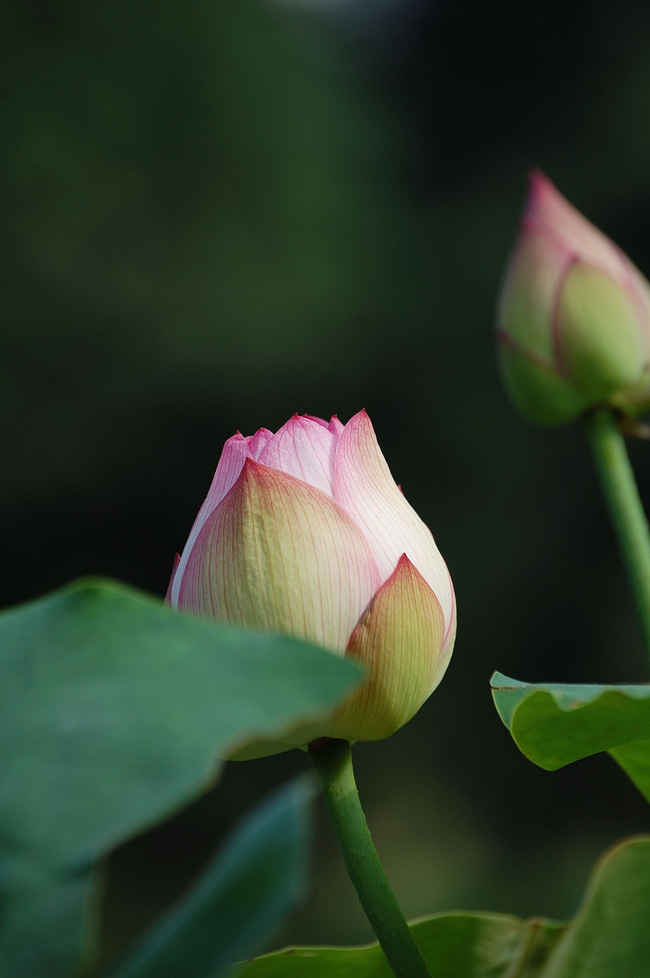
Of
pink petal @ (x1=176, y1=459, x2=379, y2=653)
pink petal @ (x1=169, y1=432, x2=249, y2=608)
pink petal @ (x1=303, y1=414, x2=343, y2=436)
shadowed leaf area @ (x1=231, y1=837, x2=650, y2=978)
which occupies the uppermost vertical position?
pink petal @ (x1=303, y1=414, x2=343, y2=436)

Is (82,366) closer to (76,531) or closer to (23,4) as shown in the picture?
(76,531)

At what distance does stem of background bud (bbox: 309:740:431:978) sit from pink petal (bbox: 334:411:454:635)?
42 mm

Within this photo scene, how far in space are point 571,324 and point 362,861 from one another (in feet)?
1.25

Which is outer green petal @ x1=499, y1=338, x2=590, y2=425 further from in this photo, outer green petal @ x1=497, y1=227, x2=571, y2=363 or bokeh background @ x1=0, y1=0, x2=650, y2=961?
bokeh background @ x1=0, y1=0, x2=650, y2=961

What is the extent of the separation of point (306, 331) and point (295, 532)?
383 centimetres

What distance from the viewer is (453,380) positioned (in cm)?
423

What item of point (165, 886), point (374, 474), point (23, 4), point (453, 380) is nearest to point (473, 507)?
point (453, 380)

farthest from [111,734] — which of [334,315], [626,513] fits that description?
[334,315]

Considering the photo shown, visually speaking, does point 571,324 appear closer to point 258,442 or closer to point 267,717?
point 258,442

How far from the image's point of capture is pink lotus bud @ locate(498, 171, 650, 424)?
1.70ft

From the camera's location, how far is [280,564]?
8.1 inches

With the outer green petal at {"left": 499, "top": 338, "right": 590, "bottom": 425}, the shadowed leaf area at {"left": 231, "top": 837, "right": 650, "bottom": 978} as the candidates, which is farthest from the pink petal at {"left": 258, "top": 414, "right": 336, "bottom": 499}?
the outer green petal at {"left": 499, "top": 338, "right": 590, "bottom": 425}

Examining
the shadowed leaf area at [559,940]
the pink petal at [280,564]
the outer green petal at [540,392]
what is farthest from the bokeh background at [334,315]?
the pink petal at [280,564]

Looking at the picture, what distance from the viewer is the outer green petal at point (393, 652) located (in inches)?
8.4
